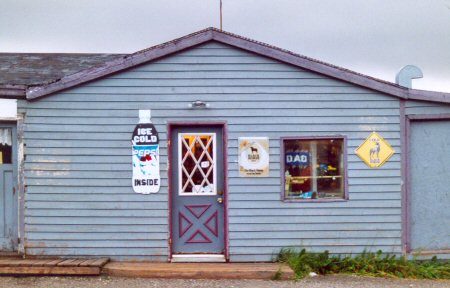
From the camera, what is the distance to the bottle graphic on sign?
8.92 meters

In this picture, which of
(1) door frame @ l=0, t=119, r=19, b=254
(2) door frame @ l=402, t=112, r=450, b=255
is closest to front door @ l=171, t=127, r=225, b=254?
(1) door frame @ l=0, t=119, r=19, b=254

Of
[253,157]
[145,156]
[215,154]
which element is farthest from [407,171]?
[145,156]

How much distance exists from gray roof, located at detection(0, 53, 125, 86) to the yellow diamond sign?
5.15m

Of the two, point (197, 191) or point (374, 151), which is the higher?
point (374, 151)

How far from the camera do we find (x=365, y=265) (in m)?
8.84

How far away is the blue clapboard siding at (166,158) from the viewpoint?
351 inches

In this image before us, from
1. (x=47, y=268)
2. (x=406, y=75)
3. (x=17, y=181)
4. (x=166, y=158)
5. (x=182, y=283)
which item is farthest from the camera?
(x=406, y=75)

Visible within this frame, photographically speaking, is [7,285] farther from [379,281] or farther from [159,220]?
[379,281]

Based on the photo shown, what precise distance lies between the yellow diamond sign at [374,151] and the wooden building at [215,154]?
0.02 meters

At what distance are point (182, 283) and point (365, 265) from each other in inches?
117

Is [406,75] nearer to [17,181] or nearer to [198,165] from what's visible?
[198,165]

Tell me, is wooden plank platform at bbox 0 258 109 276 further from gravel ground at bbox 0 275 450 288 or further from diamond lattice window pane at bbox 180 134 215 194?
diamond lattice window pane at bbox 180 134 215 194

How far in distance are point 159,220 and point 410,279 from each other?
4066mm

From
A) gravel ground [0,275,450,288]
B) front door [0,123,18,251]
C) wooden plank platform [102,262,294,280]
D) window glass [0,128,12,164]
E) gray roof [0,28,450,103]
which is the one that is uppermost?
gray roof [0,28,450,103]
